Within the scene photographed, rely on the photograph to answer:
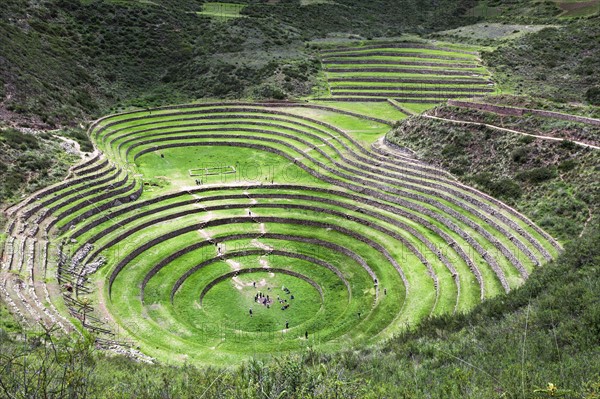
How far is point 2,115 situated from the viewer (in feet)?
143

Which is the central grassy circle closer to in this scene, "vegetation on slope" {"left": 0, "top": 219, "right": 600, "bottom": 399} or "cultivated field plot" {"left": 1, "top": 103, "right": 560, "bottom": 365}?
"cultivated field plot" {"left": 1, "top": 103, "right": 560, "bottom": 365}

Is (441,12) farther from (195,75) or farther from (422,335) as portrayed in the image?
(422,335)

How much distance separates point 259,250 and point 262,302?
575cm

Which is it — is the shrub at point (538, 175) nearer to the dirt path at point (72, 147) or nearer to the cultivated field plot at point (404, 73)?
the cultivated field plot at point (404, 73)

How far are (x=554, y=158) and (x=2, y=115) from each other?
4728 cm

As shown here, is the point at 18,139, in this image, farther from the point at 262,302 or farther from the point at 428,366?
the point at 428,366

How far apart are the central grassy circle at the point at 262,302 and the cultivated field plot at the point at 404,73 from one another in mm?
36739

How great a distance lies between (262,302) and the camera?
102 feet

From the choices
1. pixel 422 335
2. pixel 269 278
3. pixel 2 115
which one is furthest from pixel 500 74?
pixel 2 115

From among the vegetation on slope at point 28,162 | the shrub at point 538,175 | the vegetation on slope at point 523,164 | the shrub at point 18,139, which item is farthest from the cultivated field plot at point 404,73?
the shrub at point 18,139

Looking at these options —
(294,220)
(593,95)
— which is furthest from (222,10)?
(294,220)

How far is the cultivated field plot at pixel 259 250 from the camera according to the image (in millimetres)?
27094

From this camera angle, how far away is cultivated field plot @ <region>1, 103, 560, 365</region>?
27.1 m

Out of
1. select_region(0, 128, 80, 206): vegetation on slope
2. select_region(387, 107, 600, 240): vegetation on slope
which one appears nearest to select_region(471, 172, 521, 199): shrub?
select_region(387, 107, 600, 240): vegetation on slope
